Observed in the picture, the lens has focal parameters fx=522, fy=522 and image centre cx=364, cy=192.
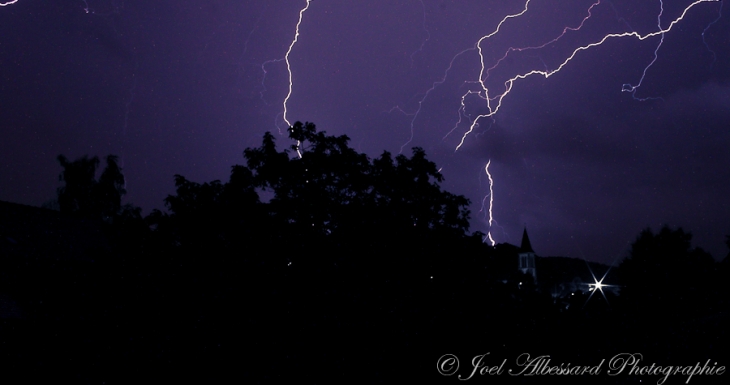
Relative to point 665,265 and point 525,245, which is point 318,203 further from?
point 525,245

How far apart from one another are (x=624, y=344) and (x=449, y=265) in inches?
103

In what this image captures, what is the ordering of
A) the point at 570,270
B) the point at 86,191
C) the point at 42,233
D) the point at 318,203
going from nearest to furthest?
the point at 318,203 → the point at 42,233 → the point at 86,191 → the point at 570,270

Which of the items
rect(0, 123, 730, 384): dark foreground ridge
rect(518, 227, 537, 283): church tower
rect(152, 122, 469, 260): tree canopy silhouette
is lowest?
rect(0, 123, 730, 384): dark foreground ridge

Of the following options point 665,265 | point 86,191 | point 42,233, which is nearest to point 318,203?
point 42,233

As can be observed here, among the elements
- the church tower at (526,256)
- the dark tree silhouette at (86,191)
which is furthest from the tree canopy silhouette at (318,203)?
the church tower at (526,256)

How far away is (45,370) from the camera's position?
18.4ft

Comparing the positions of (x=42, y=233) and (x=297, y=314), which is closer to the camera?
(x=297, y=314)

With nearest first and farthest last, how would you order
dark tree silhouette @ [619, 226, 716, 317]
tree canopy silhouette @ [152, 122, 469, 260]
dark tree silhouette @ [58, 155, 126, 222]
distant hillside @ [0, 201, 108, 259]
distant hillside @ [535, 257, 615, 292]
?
tree canopy silhouette @ [152, 122, 469, 260]
distant hillside @ [0, 201, 108, 259]
dark tree silhouette @ [619, 226, 716, 317]
dark tree silhouette @ [58, 155, 126, 222]
distant hillside @ [535, 257, 615, 292]

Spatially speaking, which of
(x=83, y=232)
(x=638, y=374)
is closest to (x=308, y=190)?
(x=638, y=374)

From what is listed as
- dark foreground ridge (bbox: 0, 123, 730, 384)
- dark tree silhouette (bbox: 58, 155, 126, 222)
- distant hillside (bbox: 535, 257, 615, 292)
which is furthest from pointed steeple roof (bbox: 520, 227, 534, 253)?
dark foreground ridge (bbox: 0, 123, 730, 384)

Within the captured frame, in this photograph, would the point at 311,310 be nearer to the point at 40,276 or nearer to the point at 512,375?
the point at 512,375

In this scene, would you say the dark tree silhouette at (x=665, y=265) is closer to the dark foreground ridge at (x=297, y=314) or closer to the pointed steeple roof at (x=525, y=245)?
the dark foreground ridge at (x=297, y=314)

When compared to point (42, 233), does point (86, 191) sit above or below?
above

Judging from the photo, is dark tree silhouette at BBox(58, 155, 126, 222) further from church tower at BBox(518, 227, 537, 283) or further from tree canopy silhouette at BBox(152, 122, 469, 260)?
church tower at BBox(518, 227, 537, 283)
